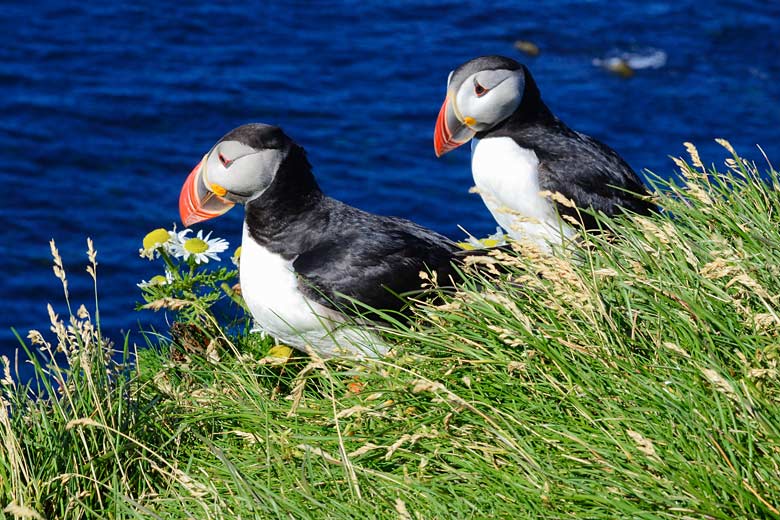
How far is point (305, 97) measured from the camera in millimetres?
16266

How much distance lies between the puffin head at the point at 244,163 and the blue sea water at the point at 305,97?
6.80 metres

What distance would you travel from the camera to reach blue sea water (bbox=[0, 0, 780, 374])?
44.3ft

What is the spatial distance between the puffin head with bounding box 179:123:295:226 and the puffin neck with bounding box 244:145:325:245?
0.11 ft

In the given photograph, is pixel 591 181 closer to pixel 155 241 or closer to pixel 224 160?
pixel 224 160

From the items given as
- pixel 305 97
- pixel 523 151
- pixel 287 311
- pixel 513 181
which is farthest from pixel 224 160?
pixel 305 97

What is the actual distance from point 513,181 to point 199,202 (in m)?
1.84

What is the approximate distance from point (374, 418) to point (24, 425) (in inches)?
50.8

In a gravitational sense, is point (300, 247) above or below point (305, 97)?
above

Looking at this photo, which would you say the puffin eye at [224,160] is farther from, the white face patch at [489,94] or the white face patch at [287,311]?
the white face patch at [489,94]

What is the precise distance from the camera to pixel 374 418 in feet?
13.5

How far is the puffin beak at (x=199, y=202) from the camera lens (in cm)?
552

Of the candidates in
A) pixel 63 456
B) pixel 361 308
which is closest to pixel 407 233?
pixel 361 308

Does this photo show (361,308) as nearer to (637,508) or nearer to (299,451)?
(299,451)

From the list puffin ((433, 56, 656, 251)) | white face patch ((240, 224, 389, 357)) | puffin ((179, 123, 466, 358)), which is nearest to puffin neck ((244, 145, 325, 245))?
puffin ((179, 123, 466, 358))
